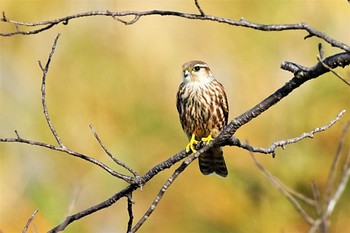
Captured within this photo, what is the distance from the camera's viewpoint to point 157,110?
32.8ft

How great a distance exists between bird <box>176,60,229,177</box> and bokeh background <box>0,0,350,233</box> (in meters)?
3.69

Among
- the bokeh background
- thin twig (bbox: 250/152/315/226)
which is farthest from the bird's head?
the bokeh background

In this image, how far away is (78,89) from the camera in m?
10.6

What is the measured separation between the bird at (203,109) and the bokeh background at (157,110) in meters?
3.69

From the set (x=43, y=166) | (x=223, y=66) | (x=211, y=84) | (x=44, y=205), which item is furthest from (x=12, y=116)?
(x=211, y=84)

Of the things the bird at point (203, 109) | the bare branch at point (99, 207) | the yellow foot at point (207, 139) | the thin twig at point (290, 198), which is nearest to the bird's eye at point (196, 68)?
the bird at point (203, 109)

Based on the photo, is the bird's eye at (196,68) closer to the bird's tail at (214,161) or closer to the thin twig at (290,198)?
the bird's tail at (214,161)

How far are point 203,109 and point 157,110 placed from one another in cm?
536

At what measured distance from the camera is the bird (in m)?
4.62

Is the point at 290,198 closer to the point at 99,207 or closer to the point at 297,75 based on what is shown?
the point at 297,75

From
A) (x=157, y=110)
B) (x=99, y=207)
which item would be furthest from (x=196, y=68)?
(x=157, y=110)

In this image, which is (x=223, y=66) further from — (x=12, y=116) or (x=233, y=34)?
(x=12, y=116)

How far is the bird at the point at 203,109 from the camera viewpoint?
4617mm

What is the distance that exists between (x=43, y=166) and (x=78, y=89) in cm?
121
